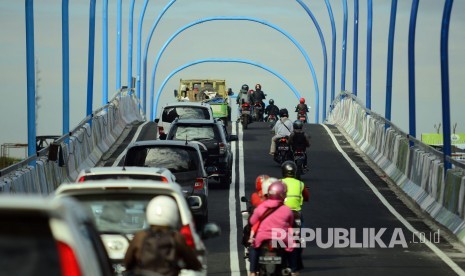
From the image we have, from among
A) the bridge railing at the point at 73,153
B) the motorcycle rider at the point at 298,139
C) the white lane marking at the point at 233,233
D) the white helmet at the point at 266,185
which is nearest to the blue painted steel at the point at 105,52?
the bridge railing at the point at 73,153

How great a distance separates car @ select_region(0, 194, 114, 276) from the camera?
641 cm

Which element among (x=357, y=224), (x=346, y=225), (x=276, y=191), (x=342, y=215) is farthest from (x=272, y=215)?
(x=342, y=215)

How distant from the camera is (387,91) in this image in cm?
4706

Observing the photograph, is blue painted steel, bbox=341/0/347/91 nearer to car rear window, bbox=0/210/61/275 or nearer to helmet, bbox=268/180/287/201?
helmet, bbox=268/180/287/201

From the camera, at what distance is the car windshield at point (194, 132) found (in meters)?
33.6

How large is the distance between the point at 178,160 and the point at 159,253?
1495 centimetres

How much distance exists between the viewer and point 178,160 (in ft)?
80.2

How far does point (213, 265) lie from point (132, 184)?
7.71 meters

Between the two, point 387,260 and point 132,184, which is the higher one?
point 132,184

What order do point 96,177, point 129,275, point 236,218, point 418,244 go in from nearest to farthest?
point 129,275, point 96,177, point 418,244, point 236,218

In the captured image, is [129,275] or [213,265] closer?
[129,275]

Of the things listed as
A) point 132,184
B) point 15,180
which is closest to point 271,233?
point 132,184

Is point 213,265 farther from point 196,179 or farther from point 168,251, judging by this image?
point 168,251

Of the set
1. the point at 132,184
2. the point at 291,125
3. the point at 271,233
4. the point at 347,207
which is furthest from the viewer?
the point at 291,125
